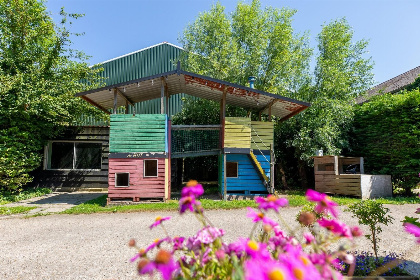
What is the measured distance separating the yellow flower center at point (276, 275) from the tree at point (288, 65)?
1308 cm

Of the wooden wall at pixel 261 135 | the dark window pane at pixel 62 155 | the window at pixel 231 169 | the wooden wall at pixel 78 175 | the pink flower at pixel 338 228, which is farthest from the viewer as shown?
the dark window pane at pixel 62 155

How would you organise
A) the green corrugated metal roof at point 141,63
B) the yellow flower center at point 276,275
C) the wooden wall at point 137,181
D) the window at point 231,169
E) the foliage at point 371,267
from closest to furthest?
the yellow flower center at point 276,275 → the foliage at point 371,267 → the wooden wall at point 137,181 → the window at point 231,169 → the green corrugated metal roof at point 141,63

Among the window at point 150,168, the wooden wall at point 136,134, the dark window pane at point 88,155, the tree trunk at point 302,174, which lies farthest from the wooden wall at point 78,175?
the tree trunk at point 302,174

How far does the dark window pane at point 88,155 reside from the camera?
14.8 m

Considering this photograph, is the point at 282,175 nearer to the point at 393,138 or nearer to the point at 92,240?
the point at 393,138

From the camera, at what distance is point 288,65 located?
14523mm

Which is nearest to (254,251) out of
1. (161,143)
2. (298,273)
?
(298,273)

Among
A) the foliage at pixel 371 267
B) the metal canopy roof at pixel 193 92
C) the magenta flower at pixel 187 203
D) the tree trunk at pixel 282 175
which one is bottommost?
the foliage at pixel 371 267

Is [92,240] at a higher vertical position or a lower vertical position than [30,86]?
lower

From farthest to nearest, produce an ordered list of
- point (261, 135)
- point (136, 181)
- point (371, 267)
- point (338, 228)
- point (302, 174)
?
1. point (302, 174)
2. point (261, 135)
3. point (136, 181)
4. point (371, 267)
5. point (338, 228)

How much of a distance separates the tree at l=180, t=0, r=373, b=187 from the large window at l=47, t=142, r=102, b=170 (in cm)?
765

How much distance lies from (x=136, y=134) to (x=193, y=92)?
154 inches

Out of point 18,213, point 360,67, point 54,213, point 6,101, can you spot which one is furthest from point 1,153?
point 360,67

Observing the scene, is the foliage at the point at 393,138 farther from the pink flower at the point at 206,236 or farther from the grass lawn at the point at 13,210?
the grass lawn at the point at 13,210
